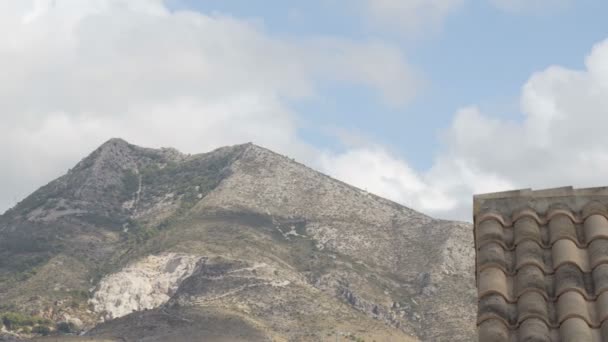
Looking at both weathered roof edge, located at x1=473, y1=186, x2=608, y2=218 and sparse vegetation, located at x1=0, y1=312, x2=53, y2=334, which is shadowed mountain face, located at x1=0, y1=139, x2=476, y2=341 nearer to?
sparse vegetation, located at x1=0, y1=312, x2=53, y2=334

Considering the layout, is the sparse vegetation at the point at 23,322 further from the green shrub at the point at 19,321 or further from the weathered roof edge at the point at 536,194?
the weathered roof edge at the point at 536,194

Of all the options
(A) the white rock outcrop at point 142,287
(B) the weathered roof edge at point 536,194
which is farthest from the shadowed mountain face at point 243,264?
(B) the weathered roof edge at point 536,194

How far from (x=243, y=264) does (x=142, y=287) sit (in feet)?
55.8

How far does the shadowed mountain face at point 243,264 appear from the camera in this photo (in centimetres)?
12988

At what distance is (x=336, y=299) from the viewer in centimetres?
14162

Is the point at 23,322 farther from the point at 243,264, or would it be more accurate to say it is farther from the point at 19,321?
the point at 243,264

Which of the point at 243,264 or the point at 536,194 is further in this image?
the point at 243,264

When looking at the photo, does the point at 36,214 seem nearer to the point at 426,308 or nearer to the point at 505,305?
the point at 426,308

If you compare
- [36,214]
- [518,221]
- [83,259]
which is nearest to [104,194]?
[36,214]

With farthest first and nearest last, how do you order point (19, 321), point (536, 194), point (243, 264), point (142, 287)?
point (142, 287) < point (243, 264) < point (19, 321) < point (536, 194)

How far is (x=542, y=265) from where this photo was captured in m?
8.93

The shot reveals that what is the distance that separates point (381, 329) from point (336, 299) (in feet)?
38.5

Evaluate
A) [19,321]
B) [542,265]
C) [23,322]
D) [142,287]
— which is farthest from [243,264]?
[542,265]

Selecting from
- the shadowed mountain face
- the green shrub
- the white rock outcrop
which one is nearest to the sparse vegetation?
the green shrub
